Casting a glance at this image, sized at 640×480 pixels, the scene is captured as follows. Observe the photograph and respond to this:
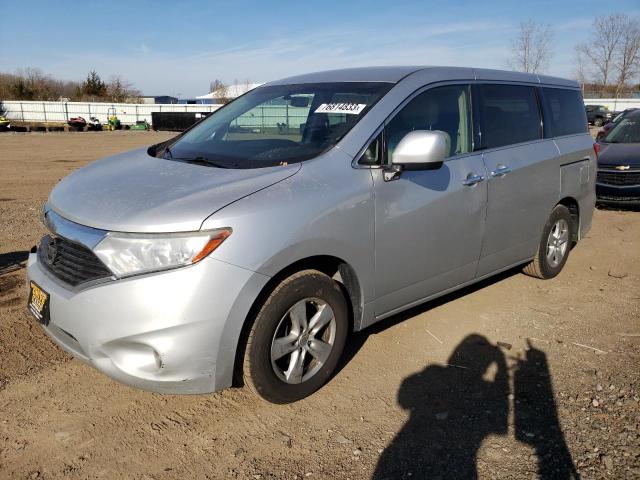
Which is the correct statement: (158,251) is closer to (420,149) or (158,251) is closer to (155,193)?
(155,193)

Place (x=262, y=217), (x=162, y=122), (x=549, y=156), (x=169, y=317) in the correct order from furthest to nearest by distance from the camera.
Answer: (x=162, y=122)
(x=549, y=156)
(x=262, y=217)
(x=169, y=317)

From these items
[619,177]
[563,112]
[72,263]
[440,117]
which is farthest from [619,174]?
[72,263]

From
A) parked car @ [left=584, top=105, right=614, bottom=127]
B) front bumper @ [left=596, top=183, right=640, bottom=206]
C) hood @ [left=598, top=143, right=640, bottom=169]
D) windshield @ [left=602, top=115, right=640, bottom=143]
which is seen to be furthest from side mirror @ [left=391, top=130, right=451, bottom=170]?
parked car @ [left=584, top=105, right=614, bottom=127]

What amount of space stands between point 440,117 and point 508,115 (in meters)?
0.94

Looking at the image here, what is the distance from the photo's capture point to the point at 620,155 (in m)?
8.66

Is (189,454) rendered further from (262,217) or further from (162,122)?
(162,122)

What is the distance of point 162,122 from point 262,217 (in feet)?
136

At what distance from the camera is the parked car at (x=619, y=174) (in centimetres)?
831

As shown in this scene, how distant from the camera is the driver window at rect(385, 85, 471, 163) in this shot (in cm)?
346

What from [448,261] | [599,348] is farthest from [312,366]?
[599,348]

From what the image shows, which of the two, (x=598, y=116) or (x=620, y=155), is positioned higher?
(x=598, y=116)

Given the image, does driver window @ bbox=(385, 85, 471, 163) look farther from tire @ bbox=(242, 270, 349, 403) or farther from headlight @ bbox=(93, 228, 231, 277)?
headlight @ bbox=(93, 228, 231, 277)

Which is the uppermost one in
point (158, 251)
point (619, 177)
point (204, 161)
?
point (204, 161)

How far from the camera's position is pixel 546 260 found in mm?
5113
